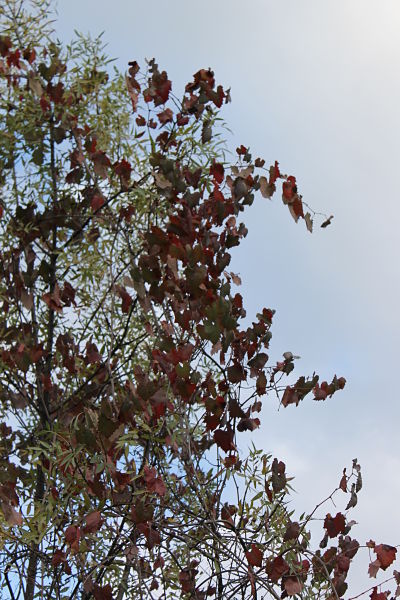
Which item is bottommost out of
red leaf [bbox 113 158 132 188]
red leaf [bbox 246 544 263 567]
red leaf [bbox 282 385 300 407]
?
red leaf [bbox 246 544 263 567]

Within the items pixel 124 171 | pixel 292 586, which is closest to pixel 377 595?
pixel 292 586

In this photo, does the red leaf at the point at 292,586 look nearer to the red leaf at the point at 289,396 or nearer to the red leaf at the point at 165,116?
the red leaf at the point at 289,396

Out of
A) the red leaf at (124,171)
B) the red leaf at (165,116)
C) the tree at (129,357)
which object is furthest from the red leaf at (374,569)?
the red leaf at (165,116)

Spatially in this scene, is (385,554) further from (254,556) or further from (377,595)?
(254,556)

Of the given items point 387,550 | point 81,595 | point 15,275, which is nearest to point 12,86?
point 15,275

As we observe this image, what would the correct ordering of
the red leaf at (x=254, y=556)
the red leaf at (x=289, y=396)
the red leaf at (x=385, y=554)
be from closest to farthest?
the red leaf at (x=254, y=556)
the red leaf at (x=385, y=554)
the red leaf at (x=289, y=396)

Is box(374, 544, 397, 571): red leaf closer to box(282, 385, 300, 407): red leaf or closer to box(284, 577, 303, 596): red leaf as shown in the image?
box(284, 577, 303, 596): red leaf

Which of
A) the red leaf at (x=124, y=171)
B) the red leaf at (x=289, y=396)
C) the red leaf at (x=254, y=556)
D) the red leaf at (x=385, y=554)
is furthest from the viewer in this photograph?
the red leaf at (x=124, y=171)

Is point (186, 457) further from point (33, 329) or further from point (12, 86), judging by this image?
point (12, 86)

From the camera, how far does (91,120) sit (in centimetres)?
388

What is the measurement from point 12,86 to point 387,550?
8.73ft

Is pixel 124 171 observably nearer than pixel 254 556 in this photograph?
No

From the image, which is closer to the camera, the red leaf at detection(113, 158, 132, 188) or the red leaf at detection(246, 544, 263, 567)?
the red leaf at detection(246, 544, 263, 567)

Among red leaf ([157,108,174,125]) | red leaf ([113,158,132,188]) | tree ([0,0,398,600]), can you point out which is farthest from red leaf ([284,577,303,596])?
red leaf ([157,108,174,125])
